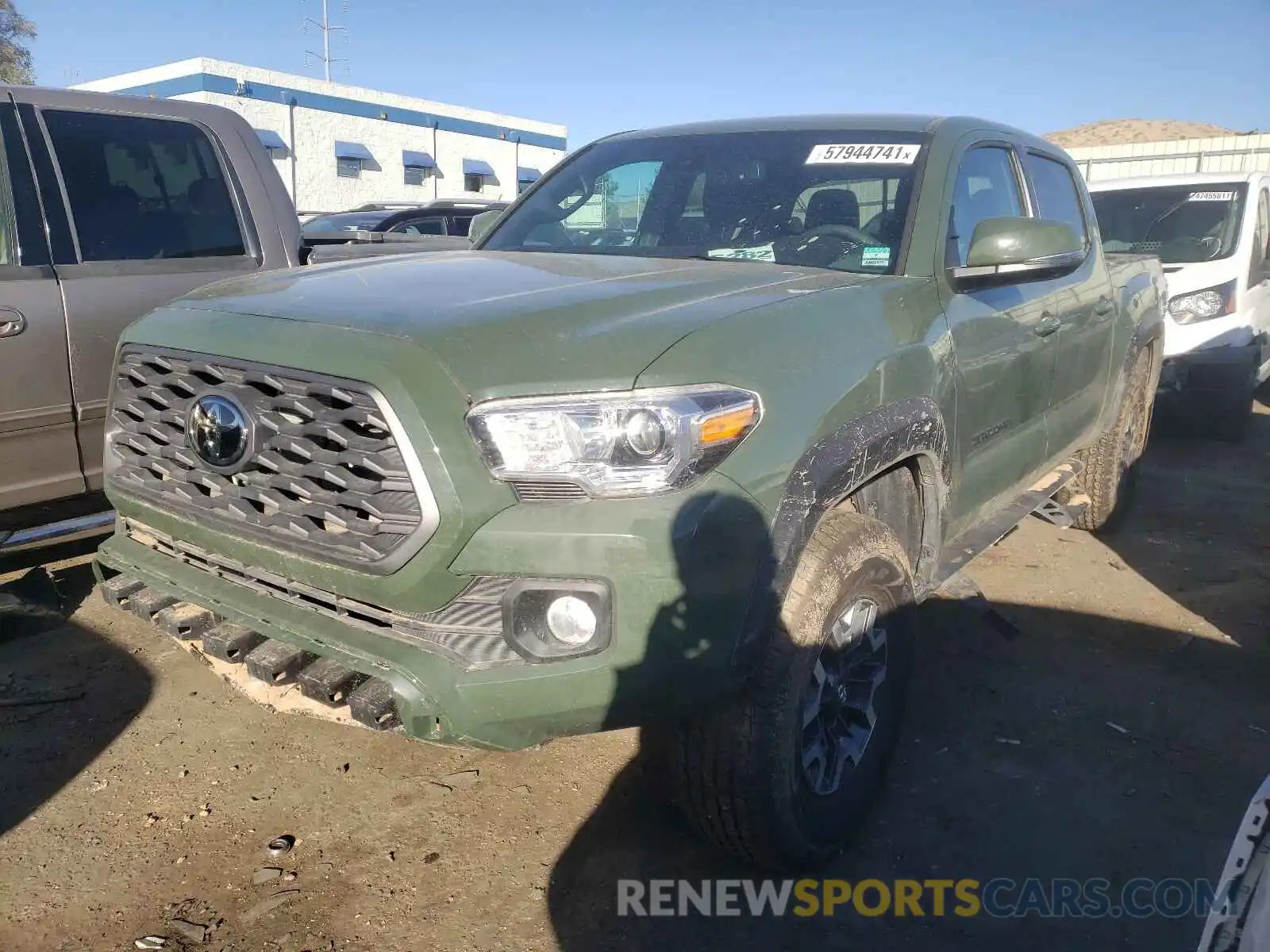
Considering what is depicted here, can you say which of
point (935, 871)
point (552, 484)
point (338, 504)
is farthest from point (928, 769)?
point (338, 504)

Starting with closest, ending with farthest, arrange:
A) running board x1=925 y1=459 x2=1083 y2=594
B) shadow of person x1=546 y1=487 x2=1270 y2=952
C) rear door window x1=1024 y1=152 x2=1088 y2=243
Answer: shadow of person x1=546 y1=487 x2=1270 y2=952, running board x1=925 y1=459 x2=1083 y2=594, rear door window x1=1024 y1=152 x2=1088 y2=243

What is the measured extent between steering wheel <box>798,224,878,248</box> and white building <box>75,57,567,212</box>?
21.9 metres

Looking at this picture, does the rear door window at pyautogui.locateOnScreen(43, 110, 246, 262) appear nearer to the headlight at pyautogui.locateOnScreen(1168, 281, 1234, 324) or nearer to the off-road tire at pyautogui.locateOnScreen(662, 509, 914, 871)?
the off-road tire at pyautogui.locateOnScreen(662, 509, 914, 871)

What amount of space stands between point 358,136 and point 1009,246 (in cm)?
2744

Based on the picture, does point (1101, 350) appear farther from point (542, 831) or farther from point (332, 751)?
point (332, 751)

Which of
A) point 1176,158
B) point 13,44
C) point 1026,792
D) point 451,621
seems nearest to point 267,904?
point 451,621

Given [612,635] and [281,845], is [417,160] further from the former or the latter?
[612,635]

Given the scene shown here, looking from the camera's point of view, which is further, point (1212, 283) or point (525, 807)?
point (1212, 283)

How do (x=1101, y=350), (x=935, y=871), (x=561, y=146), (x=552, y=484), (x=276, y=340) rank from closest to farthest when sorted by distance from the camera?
1. (x=552, y=484)
2. (x=276, y=340)
3. (x=935, y=871)
4. (x=1101, y=350)
5. (x=561, y=146)

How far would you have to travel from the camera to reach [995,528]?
369cm

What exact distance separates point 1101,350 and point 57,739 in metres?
4.46

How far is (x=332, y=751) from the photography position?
3.23m

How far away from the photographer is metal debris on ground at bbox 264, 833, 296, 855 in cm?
272

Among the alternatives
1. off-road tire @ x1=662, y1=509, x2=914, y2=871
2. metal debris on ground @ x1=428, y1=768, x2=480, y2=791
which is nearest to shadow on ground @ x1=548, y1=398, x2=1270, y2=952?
off-road tire @ x1=662, y1=509, x2=914, y2=871
